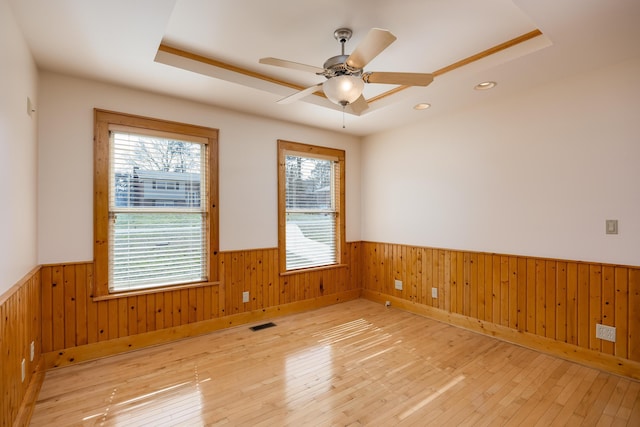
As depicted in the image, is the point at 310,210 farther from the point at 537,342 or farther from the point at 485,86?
the point at 537,342

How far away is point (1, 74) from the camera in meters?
1.73

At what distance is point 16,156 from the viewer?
2.08 m

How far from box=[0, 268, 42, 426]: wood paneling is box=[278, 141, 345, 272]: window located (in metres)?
2.47

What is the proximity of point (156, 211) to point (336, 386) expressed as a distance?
2440 millimetres

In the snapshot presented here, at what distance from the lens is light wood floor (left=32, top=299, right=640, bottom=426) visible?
2.11 m

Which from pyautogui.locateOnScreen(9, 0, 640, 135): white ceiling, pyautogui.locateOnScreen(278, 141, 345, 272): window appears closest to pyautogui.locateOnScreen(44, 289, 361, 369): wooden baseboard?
pyautogui.locateOnScreen(278, 141, 345, 272): window

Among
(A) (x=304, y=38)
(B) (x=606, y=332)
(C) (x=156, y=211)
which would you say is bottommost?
(B) (x=606, y=332)

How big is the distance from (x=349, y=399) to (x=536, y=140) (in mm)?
2986

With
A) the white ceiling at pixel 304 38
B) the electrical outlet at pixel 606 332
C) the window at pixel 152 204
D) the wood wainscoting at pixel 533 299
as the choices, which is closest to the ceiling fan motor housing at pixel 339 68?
the white ceiling at pixel 304 38

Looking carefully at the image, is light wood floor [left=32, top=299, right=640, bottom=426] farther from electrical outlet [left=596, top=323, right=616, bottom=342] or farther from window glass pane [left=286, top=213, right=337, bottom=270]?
window glass pane [left=286, top=213, right=337, bottom=270]

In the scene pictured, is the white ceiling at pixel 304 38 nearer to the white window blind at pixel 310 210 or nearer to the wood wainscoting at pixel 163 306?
the white window blind at pixel 310 210

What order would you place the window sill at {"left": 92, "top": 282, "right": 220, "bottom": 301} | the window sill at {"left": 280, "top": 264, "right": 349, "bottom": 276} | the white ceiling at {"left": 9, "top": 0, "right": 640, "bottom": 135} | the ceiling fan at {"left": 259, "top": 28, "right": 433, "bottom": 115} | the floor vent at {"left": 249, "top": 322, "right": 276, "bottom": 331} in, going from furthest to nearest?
the window sill at {"left": 280, "top": 264, "right": 349, "bottom": 276} < the floor vent at {"left": 249, "top": 322, "right": 276, "bottom": 331} < the window sill at {"left": 92, "top": 282, "right": 220, "bottom": 301} < the ceiling fan at {"left": 259, "top": 28, "right": 433, "bottom": 115} < the white ceiling at {"left": 9, "top": 0, "right": 640, "bottom": 135}

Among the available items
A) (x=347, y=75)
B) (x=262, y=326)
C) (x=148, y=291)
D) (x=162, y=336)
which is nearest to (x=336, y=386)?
(x=262, y=326)

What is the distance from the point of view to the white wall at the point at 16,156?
1.79 metres
